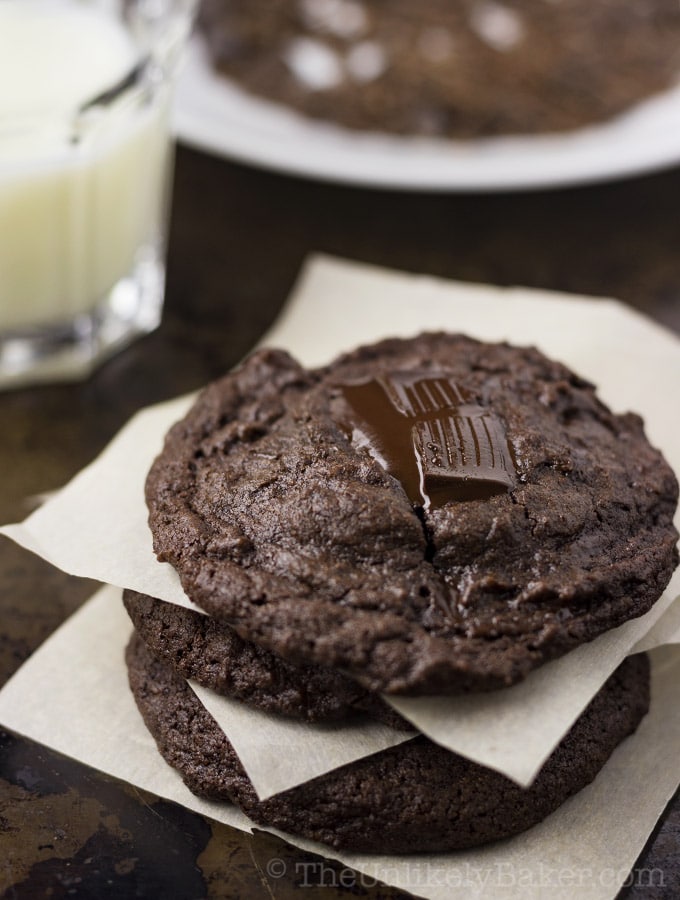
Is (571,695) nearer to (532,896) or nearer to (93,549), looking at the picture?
(532,896)

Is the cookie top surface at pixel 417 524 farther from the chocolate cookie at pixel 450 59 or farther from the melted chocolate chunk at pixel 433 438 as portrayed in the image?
the chocolate cookie at pixel 450 59

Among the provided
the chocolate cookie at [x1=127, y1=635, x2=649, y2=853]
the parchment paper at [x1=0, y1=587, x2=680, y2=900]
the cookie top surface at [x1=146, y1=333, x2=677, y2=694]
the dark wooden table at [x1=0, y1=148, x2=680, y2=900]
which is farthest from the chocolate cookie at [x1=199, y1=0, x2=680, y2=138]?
the chocolate cookie at [x1=127, y1=635, x2=649, y2=853]

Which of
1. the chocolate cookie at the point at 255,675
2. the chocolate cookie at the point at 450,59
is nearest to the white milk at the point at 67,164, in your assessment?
the chocolate cookie at the point at 450,59

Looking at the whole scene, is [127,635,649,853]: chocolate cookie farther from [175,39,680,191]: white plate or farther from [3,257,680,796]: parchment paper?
[175,39,680,191]: white plate

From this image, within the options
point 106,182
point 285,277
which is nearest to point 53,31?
point 106,182

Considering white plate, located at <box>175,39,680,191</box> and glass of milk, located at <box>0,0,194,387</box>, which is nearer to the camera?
glass of milk, located at <box>0,0,194,387</box>

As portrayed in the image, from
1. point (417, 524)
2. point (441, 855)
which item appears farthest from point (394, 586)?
point (441, 855)
